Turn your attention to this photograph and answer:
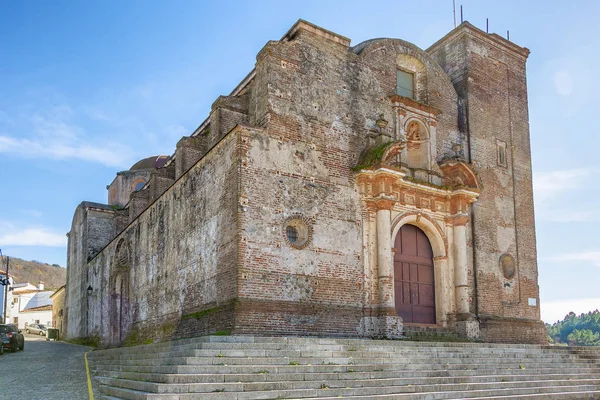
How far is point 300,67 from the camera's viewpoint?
18.1 metres

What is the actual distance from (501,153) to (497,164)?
1.81 ft

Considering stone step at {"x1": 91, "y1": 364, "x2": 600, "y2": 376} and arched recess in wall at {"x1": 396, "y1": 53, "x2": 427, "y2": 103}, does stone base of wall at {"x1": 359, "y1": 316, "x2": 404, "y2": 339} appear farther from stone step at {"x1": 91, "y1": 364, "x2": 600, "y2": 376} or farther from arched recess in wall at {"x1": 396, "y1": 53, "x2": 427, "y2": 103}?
arched recess in wall at {"x1": 396, "y1": 53, "x2": 427, "y2": 103}

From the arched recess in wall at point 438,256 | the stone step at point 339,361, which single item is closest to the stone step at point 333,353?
the stone step at point 339,361

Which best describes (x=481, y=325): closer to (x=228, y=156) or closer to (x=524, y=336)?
(x=524, y=336)

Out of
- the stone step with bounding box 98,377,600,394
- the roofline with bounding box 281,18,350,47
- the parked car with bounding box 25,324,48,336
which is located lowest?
the parked car with bounding box 25,324,48,336

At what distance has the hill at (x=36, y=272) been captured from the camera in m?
102

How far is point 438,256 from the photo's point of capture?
1991 cm

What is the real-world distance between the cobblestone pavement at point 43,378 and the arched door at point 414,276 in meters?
9.25

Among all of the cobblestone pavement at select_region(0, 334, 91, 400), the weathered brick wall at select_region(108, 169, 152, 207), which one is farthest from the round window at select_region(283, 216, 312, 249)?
the weathered brick wall at select_region(108, 169, 152, 207)

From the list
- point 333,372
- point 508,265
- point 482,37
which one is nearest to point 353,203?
point 508,265

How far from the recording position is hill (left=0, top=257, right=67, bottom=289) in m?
102

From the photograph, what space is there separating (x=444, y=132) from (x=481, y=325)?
6.37 metres

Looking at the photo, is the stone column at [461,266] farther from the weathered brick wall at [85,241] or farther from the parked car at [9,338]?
the weathered brick wall at [85,241]

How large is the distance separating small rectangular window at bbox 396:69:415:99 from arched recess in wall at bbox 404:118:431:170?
41.3 inches
